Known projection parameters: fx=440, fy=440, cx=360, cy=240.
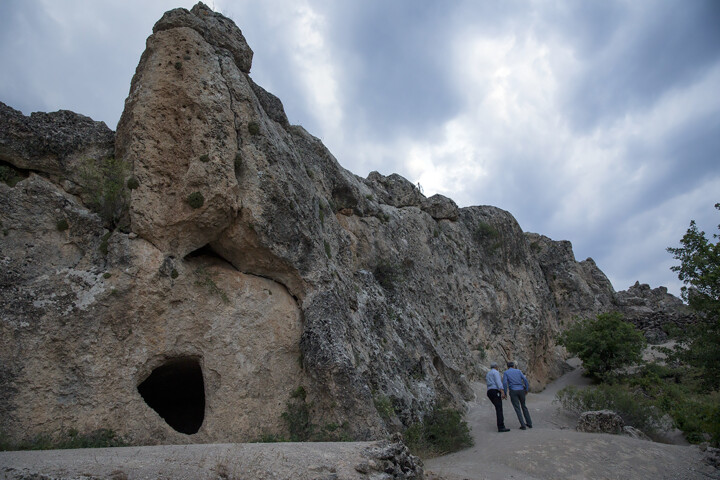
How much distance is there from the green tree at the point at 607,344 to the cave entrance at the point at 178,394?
1999 centimetres

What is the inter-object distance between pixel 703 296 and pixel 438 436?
9.48 m

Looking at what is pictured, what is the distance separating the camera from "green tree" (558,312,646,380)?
22.8 meters

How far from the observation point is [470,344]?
81.9 feet

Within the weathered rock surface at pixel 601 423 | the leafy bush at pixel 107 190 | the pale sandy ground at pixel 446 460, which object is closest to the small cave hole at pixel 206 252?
the leafy bush at pixel 107 190

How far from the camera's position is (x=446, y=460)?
11.4 m

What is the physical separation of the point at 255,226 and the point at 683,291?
13.9 metres

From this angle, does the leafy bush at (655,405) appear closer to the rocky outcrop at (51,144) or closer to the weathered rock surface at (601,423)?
the weathered rock surface at (601,423)

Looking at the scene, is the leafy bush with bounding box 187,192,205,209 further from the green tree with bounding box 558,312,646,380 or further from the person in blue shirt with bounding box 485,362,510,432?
the green tree with bounding box 558,312,646,380

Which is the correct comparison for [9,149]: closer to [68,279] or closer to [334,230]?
[68,279]

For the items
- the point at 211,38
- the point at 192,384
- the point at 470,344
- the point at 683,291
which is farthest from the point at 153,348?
the point at 470,344

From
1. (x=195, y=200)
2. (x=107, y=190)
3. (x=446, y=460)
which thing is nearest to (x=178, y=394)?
(x=195, y=200)

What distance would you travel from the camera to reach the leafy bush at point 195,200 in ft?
38.8

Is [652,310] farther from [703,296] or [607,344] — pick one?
[703,296]

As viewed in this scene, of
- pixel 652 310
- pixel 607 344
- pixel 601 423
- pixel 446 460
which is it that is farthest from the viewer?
pixel 652 310
